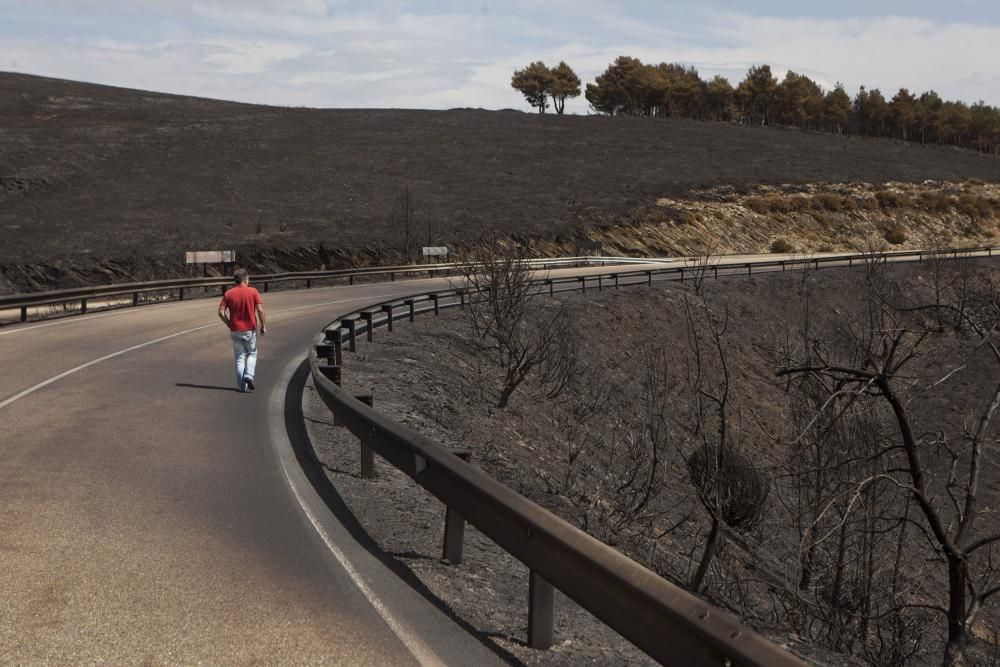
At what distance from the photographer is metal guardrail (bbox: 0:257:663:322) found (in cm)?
2383

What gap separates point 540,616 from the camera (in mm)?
4965

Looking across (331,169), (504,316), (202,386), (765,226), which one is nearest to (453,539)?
(202,386)

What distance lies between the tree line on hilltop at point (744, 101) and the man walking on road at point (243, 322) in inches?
5586

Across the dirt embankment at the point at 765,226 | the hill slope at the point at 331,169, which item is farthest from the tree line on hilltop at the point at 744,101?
the dirt embankment at the point at 765,226

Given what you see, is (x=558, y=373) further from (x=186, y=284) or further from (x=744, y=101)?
(x=744, y=101)

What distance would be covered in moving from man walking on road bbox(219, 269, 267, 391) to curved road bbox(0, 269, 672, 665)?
37 cm

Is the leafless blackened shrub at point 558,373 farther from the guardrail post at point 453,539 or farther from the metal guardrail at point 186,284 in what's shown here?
the guardrail post at point 453,539

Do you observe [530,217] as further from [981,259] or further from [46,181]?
[46,181]

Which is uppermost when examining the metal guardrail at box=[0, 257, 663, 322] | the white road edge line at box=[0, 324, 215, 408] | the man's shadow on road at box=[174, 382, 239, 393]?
the metal guardrail at box=[0, 257, 663, 322]

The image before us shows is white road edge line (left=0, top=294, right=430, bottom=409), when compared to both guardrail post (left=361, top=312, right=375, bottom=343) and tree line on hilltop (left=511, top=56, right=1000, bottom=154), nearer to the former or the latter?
guardrail post (left=361, top=312, right=375, bottom=343)

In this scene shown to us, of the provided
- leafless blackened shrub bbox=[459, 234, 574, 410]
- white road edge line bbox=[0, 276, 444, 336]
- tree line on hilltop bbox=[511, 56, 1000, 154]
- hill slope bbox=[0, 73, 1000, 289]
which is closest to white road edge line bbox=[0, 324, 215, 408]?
white road edge line bbox=[0, 276, 444, 336]

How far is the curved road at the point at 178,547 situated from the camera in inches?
193

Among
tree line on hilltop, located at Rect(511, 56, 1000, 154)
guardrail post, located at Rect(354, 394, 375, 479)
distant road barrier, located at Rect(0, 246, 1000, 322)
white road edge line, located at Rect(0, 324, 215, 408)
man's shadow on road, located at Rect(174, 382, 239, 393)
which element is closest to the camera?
guardrail post, located at Rect(354, 394, 375, 479)

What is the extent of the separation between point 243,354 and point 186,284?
18206mm
